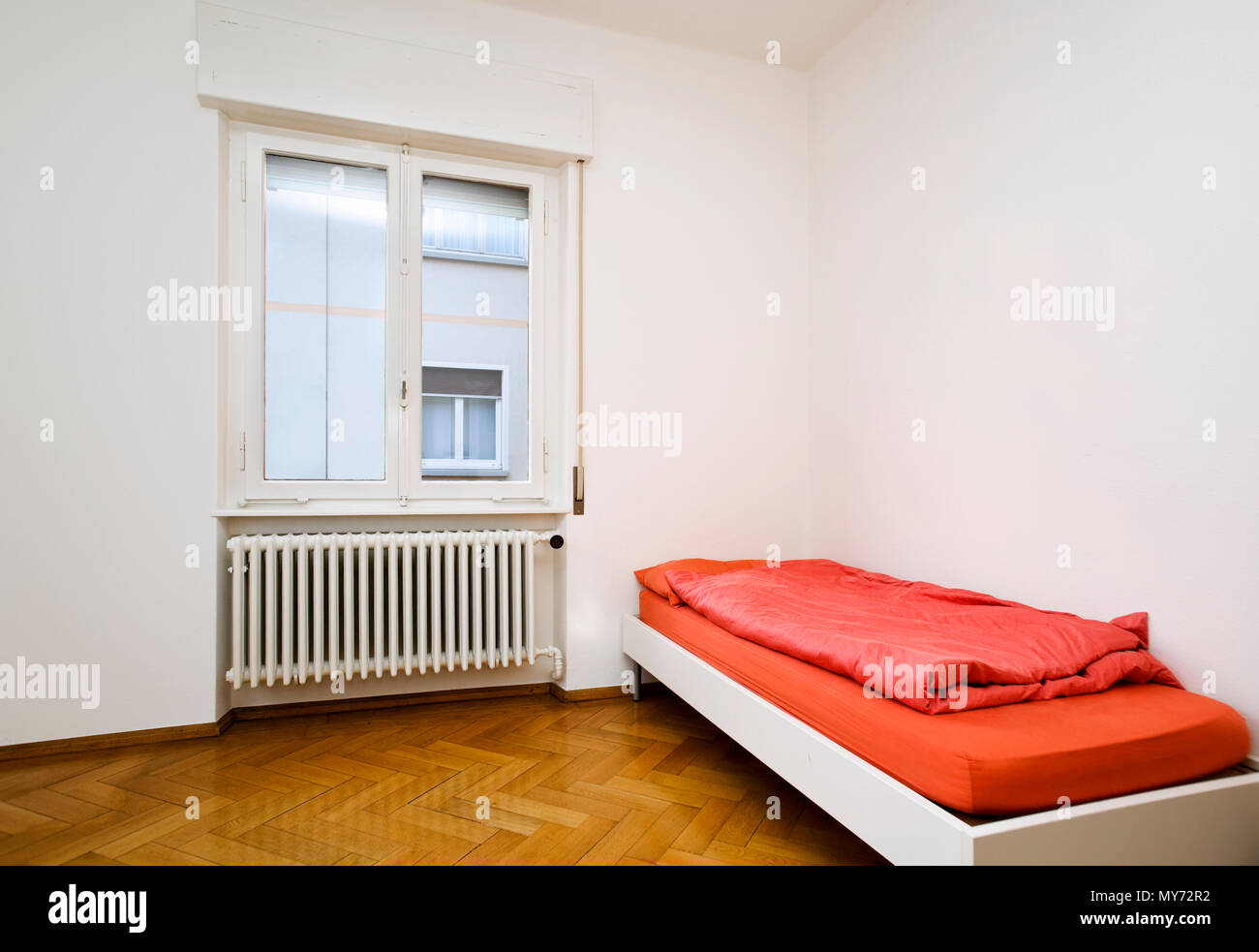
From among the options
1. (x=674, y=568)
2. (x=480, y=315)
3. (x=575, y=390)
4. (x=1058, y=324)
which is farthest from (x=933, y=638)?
(x=480, y=315)

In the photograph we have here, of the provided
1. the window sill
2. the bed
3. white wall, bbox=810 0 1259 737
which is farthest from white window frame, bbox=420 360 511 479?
the bed

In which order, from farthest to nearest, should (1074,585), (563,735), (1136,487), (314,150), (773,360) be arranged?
(773,360)
(314,150)
(563,735)
(1074,585)
(1136,487)

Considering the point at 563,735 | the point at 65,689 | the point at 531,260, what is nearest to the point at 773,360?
the point at 531,260

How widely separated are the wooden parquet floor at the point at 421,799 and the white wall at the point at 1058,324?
1015 millimetres

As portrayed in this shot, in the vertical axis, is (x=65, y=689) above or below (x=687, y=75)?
below

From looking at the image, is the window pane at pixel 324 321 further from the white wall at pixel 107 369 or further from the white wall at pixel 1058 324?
the white wall at pixel 1058 324

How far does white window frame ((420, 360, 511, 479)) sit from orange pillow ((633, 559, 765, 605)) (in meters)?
0.73

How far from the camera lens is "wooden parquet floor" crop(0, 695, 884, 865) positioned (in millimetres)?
1722

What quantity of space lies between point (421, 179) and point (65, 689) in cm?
222

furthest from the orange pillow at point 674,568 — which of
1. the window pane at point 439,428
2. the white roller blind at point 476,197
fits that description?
the white roller blind at point 476,197

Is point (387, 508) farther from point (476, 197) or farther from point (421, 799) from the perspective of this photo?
point (476, 197)

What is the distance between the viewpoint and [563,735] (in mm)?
2553

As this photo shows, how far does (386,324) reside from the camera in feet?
9.30
